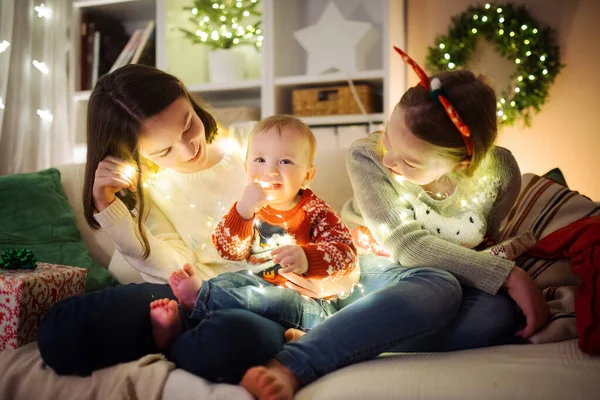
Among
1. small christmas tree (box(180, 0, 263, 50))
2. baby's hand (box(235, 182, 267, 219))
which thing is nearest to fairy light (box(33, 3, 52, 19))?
small christmas tree (box(180, 0, 263, 50))

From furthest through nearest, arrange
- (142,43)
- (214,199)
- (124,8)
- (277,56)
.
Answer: (124,8)
(142,43)
(277,56)
(214,199)

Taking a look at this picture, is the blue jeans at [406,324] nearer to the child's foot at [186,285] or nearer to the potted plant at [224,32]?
the child's foot at [186,285]

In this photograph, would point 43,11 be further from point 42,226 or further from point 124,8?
point 42,226

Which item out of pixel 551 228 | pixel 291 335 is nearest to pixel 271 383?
pixel 291 335

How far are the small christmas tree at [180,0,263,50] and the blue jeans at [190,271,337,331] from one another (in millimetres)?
1907

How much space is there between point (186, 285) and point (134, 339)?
0.47 ft

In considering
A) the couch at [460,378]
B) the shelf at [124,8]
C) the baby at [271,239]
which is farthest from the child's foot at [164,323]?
the shelf at [124,8]

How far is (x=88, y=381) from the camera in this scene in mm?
976

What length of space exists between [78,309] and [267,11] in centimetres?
199

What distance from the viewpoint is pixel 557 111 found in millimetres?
2420

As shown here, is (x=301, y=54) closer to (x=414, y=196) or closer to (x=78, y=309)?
(x=414, y=196)

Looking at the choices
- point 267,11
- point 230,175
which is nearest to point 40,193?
point 230,175

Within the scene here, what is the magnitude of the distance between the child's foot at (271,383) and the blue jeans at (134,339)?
0.04m

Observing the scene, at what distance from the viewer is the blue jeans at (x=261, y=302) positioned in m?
1.10
